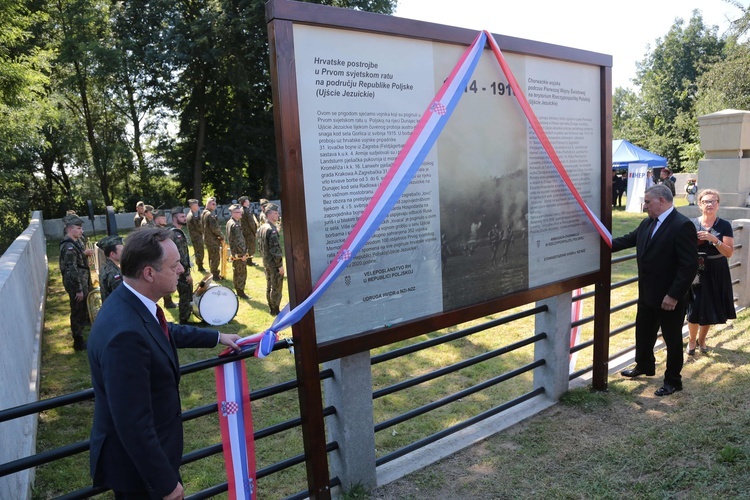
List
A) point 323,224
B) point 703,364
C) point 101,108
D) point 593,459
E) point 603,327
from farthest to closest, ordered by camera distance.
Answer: point 101,108
point 703,364
point 603,327
point 593,459
point 323,224

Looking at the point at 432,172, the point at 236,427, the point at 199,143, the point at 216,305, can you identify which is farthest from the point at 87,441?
the point at 199,143

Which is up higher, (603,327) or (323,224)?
(323,224)

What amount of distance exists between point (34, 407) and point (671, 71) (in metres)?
59.2

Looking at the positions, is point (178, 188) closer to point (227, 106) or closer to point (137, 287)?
point (227, 106)

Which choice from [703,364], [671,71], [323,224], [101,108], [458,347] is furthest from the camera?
[671,71]

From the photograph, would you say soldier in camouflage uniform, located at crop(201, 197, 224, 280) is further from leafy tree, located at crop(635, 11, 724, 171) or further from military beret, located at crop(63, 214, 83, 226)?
leafy tree, located at crop(635, 11, 724, 171)

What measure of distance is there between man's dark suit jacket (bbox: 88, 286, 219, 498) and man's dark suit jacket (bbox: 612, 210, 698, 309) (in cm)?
431

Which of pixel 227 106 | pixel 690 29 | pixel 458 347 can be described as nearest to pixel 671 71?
pixel 690 29

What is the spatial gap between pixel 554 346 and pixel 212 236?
9.45 metres

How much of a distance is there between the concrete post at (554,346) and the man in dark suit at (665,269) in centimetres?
84

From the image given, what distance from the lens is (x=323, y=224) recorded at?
9.62 feet

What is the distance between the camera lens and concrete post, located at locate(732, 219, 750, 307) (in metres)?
7.60

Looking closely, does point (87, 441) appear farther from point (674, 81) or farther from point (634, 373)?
point (674, 81)

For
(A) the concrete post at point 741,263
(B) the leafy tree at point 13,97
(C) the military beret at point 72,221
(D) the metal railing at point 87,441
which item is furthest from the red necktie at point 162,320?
(B) the leafy tree at point 13,97
